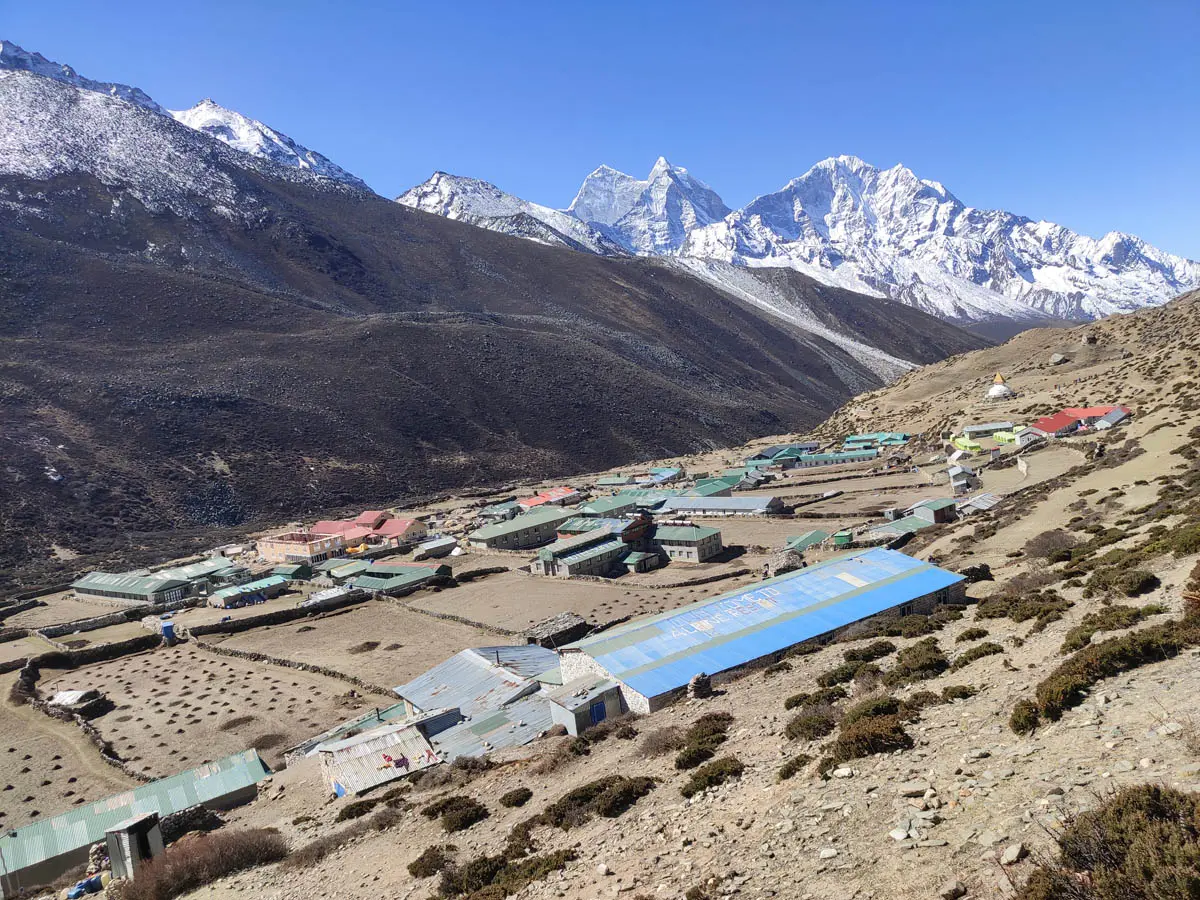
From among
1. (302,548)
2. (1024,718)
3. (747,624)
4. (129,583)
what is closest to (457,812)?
(1024,718)

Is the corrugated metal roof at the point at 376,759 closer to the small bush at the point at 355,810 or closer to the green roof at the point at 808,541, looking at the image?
the small bush at the point at 355,810

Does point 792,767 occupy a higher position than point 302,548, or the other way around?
point 302,548

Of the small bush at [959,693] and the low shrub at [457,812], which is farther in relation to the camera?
the low shrub at [457,812]

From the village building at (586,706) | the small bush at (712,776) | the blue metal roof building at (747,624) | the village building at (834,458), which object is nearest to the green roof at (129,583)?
the blue metal roof building at (747,624)

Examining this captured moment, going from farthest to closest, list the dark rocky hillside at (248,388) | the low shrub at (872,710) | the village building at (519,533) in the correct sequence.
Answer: the dark rocky hillside at (248,388)
the village building at (519,533)
the low shrub at (872,710)

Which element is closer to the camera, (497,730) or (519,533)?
(497,730)

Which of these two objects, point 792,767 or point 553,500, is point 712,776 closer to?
point 792,767

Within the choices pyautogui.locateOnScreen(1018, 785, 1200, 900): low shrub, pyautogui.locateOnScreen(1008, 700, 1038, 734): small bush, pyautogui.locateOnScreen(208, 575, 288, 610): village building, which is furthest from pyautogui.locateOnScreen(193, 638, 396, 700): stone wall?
pyautogui.locateOnScreen(1018, 785, 1200, 900): low shrub
